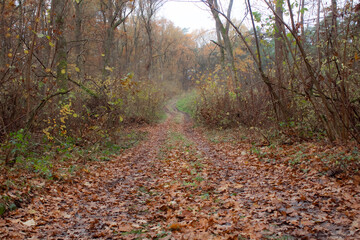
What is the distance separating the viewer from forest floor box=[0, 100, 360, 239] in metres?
3.53

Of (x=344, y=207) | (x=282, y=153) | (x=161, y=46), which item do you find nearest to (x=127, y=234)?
(x=344, y=207)

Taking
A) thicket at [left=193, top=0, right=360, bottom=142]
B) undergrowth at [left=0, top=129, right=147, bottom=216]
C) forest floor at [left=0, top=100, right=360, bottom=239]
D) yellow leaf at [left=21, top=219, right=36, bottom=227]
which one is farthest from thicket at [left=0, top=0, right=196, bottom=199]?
thicket at [left=193, top=0, right=360, bottom=142]

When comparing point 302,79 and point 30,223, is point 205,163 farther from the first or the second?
point 30,223

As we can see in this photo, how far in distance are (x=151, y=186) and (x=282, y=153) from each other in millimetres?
3906

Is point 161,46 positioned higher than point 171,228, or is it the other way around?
point 161,46

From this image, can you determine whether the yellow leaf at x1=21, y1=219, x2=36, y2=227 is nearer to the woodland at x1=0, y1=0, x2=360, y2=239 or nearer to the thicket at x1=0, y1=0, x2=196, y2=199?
the woodland at x1=0, y1=0, x2=360, y2=239

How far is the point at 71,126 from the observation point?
9359 millimetres

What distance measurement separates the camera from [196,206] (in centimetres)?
467

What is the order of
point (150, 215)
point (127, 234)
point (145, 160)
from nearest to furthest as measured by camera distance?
point (127, 234) < point (150, 215) < point (145, 160)

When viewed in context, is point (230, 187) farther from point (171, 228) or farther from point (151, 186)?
point (171, 228)

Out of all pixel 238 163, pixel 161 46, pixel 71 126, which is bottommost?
pixel 238 163

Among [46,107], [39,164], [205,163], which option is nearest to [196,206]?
[205,163]

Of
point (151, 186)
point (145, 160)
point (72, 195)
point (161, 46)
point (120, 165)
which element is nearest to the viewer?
point (72, 195)

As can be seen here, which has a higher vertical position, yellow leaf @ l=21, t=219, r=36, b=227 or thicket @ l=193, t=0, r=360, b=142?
thicket @ l=193, t=0, r=360, b=142
